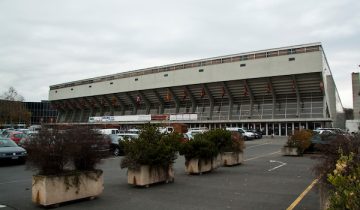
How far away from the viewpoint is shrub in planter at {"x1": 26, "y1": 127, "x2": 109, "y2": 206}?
8414 millimetres

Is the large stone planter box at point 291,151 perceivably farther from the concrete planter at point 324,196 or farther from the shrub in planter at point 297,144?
the concrete planter at point 324,196

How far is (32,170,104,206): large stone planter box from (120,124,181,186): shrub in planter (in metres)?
1.76

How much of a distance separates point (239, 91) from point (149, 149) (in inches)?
2255

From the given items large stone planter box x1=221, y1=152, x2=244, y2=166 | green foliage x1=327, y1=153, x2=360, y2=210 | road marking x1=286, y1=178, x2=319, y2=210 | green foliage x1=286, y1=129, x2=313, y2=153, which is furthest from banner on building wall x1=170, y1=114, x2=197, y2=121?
green foliage x1=327, y1=153, x2=360, y2=210

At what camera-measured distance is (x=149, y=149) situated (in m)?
11.0

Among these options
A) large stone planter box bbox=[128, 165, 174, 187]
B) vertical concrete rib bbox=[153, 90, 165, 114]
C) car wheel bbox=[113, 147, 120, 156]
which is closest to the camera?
large stone planter box bbox=[128, 165, 174, 187]

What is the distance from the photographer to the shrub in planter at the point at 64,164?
27.6ft

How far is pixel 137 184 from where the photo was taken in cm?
1100

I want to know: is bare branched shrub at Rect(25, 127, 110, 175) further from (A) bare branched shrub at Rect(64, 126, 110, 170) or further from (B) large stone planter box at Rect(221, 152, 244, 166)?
(B) large stone planter box at Rect(221, 152, 244, 166)

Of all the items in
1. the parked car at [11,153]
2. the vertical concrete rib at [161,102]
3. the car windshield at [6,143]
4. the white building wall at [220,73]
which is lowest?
the parked car at [11,153]

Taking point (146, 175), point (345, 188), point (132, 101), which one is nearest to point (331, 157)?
point (345, 188)

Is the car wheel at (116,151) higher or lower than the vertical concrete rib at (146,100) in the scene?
lower

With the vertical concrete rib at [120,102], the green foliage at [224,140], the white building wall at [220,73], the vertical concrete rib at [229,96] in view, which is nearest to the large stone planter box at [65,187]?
the green foliage at [224,140]

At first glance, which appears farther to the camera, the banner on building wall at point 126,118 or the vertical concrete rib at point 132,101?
the vertical concrete rib at point 132,101
